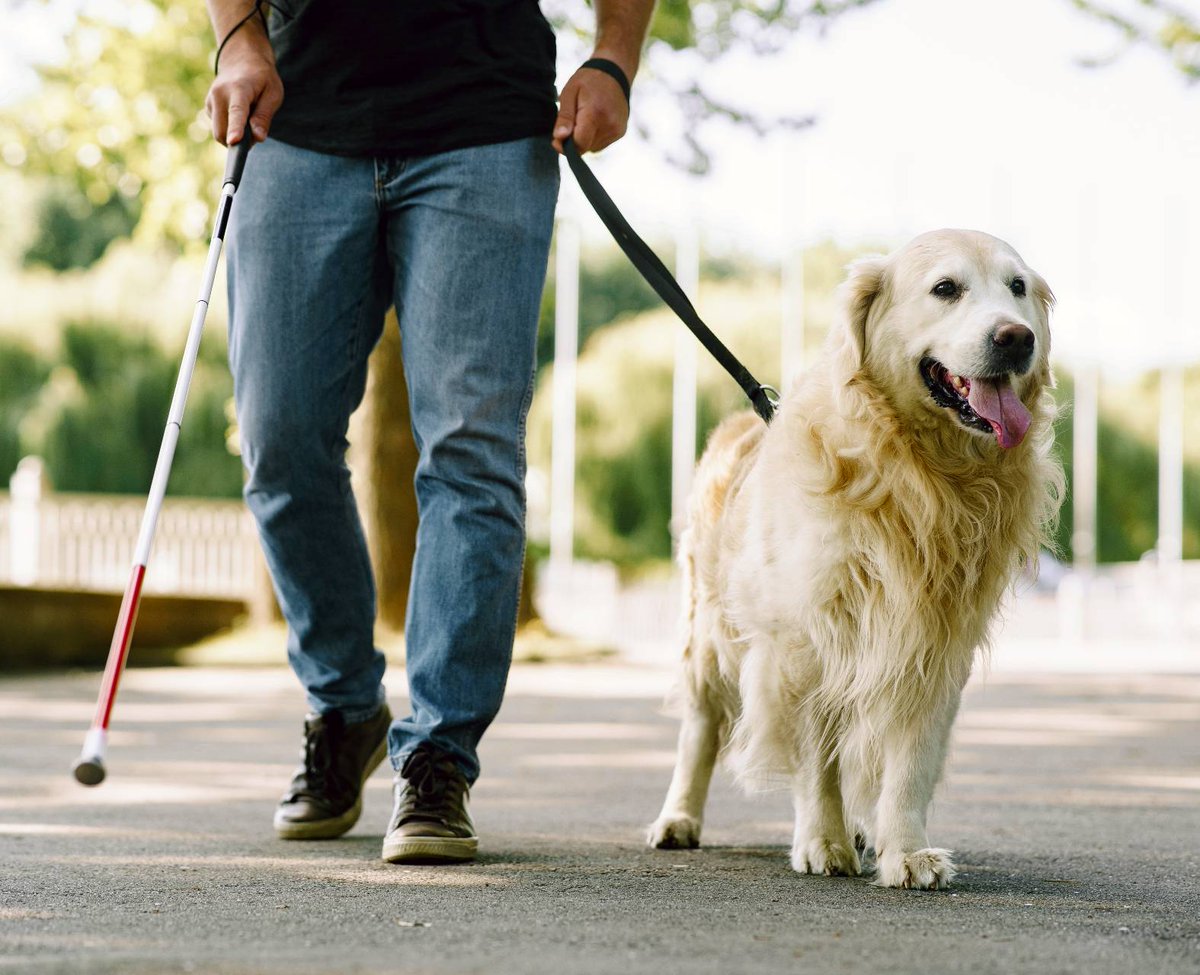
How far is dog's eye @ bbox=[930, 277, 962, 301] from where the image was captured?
3482 mm

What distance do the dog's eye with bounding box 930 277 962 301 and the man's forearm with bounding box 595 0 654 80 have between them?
0.85 metres

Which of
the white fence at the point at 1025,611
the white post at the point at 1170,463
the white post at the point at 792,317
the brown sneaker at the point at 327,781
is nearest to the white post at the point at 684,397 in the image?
the white post at the point at 792,317

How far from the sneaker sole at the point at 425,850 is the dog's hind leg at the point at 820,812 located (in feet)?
2.31

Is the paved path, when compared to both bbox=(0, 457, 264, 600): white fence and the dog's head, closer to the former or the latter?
the dog's head

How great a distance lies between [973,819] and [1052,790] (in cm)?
90

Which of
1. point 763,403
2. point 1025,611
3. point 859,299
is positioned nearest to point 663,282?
point 763,403

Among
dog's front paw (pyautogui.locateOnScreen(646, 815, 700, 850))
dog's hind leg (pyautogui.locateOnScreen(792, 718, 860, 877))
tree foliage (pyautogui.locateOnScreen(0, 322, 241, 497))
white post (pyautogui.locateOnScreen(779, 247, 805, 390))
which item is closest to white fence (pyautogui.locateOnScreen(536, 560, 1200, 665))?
white post (pyautogui.locateOnScreen(779, 247, 805, 390))

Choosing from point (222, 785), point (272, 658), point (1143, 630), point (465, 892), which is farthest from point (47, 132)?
point (1143, 630)

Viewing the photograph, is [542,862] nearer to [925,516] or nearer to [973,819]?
[925,516]

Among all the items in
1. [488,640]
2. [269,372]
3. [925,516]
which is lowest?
[488,640]

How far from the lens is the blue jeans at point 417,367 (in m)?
3.35

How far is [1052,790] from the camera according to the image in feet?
16.7

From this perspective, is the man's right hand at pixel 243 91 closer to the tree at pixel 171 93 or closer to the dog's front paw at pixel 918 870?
the dog's front paw at pixel 918 870

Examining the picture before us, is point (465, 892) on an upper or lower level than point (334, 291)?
lower
